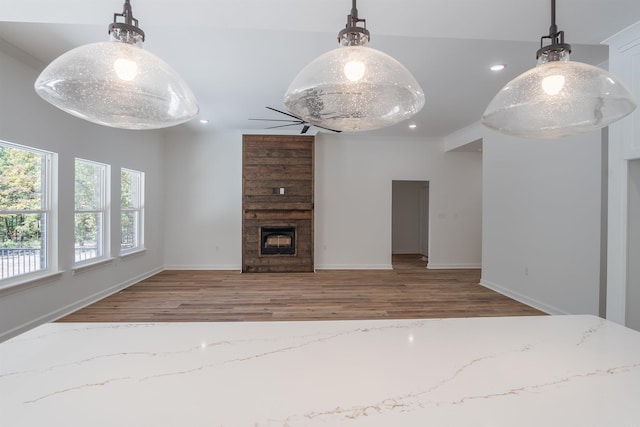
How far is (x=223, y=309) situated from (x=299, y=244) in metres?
2.55

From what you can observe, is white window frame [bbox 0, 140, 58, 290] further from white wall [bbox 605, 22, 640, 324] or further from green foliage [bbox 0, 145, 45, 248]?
white wall [bbox 605, 22, 640, 324]

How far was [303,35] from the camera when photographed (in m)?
2.68

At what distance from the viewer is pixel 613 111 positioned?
1.11m

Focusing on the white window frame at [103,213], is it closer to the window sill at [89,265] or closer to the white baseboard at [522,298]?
the window sill at [89,265]

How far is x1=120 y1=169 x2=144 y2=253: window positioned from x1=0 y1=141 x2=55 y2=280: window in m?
1.50

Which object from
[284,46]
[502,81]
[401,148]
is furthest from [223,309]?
[401,148]

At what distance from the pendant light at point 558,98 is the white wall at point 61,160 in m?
4.00

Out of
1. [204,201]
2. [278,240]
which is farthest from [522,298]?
[204,201]

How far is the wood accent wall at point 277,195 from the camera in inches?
240

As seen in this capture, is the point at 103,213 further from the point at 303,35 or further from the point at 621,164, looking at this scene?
the point at 621,164

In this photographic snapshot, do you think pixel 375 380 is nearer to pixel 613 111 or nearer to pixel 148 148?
pixel 613 111

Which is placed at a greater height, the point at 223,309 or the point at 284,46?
the point at 284,46

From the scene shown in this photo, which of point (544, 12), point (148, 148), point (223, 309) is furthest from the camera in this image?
point (148, 148)

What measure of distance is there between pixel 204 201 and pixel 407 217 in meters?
5.67
